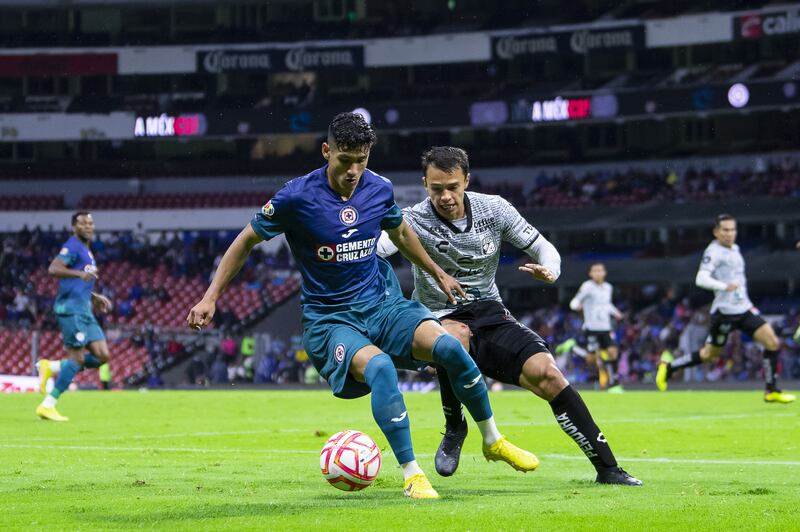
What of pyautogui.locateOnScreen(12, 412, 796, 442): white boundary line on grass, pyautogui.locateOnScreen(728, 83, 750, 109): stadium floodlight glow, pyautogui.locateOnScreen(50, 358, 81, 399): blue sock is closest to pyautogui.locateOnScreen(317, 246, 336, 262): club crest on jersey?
pyautogui.locateOnScreen(12, 412, 796, 442): white boundary line on grass

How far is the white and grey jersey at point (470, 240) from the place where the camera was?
880cm

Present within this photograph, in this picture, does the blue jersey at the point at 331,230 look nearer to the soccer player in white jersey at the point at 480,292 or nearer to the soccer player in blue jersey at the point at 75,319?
the soccer player in white jersey at the point at 480,292

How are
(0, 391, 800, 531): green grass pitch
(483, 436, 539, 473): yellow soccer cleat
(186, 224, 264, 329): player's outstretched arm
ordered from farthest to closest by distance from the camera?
1. (483, 436, 539, 473): yellow soccer cleat
2. (186, 224, 264, 329): player's outstretched arm
3. (0, 391, 800, 531): green grass pitch

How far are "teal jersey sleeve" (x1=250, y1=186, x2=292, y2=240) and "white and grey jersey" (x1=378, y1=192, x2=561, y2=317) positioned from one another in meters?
1.30

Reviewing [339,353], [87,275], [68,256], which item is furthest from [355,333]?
[68,256]

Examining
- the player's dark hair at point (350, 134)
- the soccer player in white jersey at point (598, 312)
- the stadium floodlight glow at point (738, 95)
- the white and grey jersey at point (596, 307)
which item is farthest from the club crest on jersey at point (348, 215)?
the stadium floodlight glow at point (738, 95)

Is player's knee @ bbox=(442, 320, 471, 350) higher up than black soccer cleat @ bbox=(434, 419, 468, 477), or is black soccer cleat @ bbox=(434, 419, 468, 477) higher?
player's knee @ bbox=(442, 320, 471, 350)

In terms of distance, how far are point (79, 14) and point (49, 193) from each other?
27.0 ft

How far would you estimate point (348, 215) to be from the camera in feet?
25.2

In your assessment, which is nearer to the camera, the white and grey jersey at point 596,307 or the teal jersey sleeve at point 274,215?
the teal jersey sleeve at point 274,215

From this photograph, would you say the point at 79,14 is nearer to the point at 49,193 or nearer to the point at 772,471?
the point at 49,193

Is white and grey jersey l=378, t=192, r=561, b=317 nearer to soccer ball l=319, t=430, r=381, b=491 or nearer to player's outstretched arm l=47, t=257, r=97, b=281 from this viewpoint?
soccer ball l=319, t=430, r=381, b=491

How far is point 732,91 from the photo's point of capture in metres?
41.1

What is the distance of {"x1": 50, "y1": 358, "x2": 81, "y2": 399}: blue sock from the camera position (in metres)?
16.7
